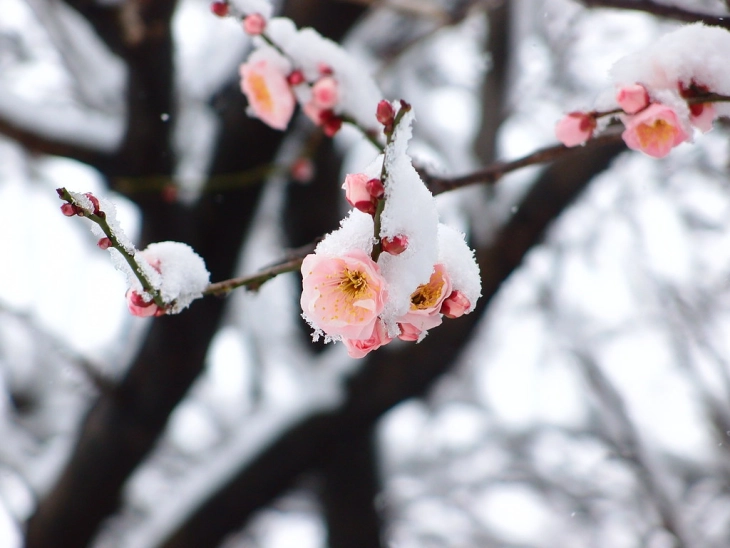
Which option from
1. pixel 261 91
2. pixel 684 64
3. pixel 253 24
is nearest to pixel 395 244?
pixel 684 64

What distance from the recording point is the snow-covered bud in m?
0.94

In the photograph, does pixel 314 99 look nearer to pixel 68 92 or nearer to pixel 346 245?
pixel 346 245

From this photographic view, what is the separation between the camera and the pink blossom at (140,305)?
641mm

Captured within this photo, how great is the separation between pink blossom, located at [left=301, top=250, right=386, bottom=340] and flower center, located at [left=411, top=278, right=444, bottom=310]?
0.25 ft

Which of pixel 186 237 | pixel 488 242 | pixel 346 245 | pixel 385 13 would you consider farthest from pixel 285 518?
Result: pixel 346 245

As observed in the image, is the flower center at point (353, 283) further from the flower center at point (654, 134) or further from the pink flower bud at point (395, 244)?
the flower center at point (654, 134)

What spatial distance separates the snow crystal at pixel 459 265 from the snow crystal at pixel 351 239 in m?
0.10

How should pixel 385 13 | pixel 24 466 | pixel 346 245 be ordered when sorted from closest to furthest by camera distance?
pixel 346 245 < pixel 24 466 < pixel 385 13

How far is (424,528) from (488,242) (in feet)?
9.99

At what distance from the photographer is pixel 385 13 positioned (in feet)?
9.66

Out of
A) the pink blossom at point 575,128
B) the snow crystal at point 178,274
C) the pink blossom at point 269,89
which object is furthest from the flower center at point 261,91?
the pink blossom at point 575,128

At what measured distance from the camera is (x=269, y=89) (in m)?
1.08

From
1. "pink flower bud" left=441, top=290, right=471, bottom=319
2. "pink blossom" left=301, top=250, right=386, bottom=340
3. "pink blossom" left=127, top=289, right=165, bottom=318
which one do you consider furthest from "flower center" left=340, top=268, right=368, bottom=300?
"pink blossom" left=127, top=289, right=165, bottom=318

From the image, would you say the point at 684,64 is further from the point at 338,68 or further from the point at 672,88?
the point at 338,68
